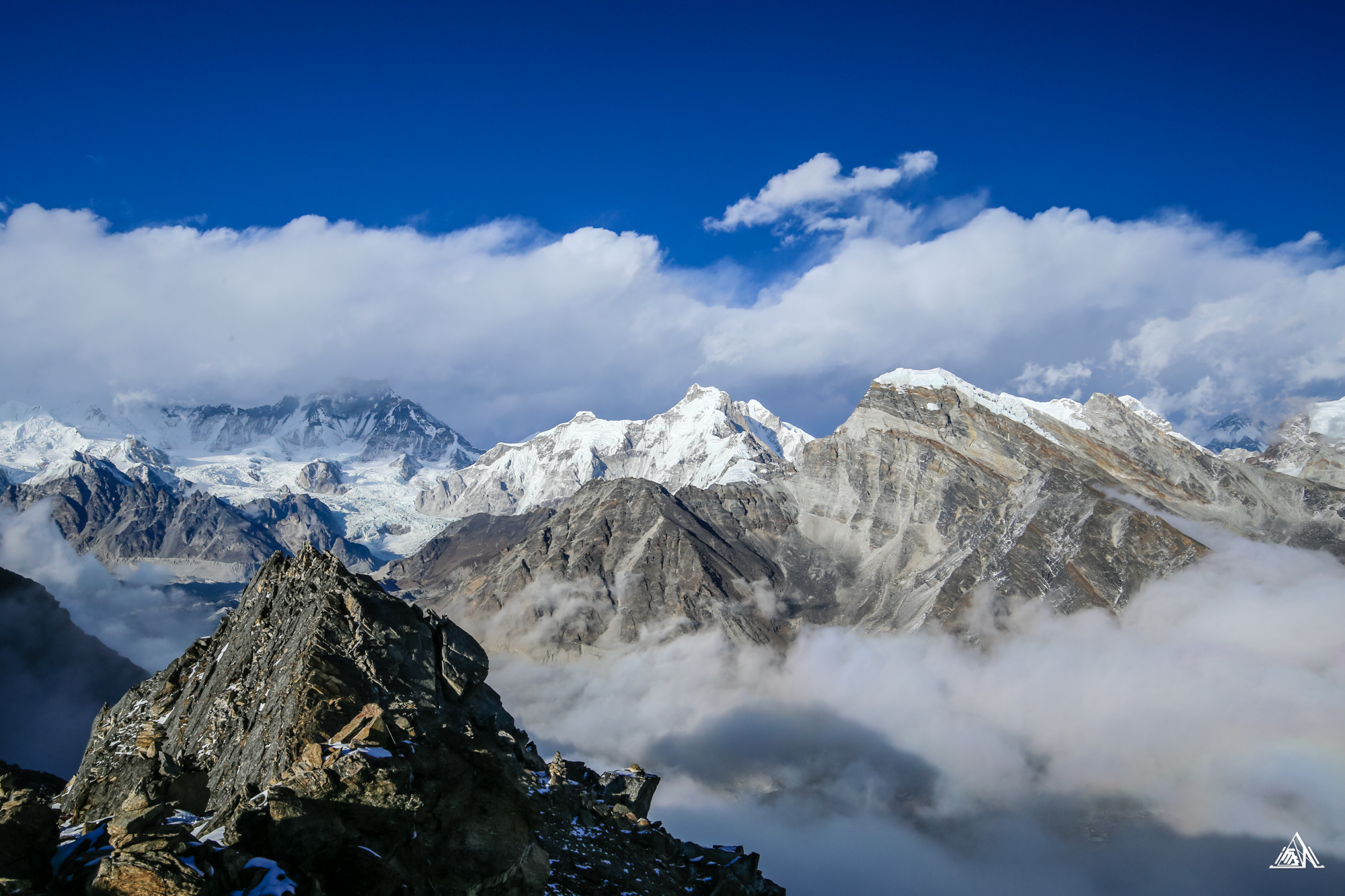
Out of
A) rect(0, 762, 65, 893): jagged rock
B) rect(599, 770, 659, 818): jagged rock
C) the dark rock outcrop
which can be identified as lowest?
rect(0, 762, 65, 893): jagged rock

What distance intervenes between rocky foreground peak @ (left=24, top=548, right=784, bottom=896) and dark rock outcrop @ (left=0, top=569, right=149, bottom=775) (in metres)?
143

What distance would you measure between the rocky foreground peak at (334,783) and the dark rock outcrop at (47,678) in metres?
143

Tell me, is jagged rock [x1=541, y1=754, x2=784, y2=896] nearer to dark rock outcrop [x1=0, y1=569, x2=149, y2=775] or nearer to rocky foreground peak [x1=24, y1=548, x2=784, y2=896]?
rocky foreground peak [x1=24, y1=548, x2=784, y2=896]

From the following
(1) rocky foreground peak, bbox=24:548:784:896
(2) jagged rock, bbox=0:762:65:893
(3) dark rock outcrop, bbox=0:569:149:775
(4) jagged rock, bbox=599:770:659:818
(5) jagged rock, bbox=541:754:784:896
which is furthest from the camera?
(3) dark rock outcrop, bbox=0:569:149:775

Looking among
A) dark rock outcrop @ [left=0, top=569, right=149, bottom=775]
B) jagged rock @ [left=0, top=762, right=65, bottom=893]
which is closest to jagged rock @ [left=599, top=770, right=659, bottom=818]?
jagged rock @ [left=0, top=762, right=65, bottom=893]

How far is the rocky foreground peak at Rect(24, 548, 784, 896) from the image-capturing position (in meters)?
21.1

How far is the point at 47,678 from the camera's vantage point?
176125 mm

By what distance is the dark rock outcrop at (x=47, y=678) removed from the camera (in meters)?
157

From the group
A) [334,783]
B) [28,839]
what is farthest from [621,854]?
[28,839]

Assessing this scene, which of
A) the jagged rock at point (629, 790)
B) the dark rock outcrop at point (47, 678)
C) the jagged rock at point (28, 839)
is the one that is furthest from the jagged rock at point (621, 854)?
the dark rock outcrop at point (47, 678)

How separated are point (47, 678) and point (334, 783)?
20432cm

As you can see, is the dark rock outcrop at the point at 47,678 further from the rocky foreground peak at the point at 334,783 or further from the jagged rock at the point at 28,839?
the jagged rock at the point at 28,839

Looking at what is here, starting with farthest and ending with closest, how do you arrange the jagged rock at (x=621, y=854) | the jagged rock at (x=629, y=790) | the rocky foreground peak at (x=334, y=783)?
the jagged rock at (x=629, y=790)
the jagged rock at (x=621, y=854)
the rocky foreground peak at (x=334, y=783)

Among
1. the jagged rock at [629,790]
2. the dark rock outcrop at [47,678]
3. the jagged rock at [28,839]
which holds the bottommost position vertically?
the jagged rock at [28,839]
